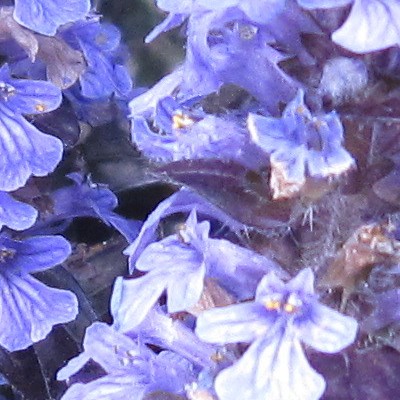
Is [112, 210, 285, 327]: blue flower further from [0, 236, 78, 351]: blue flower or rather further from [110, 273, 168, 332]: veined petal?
[0, 236, 78, 351]: blue flower

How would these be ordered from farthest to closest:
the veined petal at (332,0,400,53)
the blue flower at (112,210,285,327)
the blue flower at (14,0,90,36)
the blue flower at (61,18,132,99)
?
1. the blue flower at (61,18,132,99)
2. the blue flower at (14,0,90,36)
3. the blue flower at (112,210,285,327)
4. the veined petal at (332,0,400,53)

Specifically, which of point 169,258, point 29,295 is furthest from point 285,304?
point 29,295

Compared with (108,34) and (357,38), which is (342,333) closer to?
(357,38)

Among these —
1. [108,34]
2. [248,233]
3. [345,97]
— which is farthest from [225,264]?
[108,34]

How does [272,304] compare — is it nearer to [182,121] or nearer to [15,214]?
[182,121]

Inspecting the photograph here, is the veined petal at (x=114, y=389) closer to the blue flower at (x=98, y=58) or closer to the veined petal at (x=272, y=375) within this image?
the veined petal at (x=272, y=375)

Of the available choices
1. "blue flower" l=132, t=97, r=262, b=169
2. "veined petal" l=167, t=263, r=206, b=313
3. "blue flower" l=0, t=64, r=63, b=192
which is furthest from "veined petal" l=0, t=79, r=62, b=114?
"veined petal" l=167, t=263, r=206, b=313
